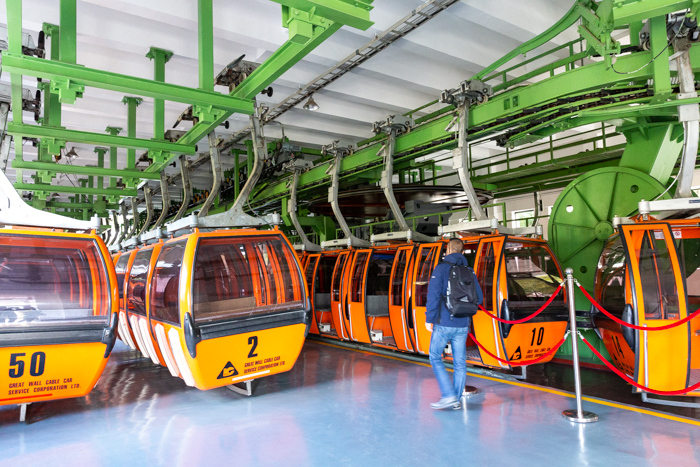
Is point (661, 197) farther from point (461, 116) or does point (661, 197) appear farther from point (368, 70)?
point (368, 70)

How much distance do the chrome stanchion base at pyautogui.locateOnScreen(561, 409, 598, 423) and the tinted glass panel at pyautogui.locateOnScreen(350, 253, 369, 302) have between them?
4.02m

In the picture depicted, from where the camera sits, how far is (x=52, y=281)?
4949 millimetres

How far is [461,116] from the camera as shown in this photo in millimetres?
6180

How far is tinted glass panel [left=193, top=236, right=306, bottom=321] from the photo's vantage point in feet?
16.5

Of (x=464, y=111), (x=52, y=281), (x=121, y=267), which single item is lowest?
(x=52, y=281)

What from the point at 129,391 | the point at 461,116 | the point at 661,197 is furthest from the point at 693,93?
the point at 129,391

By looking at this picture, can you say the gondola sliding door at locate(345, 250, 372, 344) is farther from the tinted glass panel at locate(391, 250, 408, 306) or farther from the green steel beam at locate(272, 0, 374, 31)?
the green steel beam at locate(272, 0, 374, 31)

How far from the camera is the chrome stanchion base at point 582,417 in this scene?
4.20 metres

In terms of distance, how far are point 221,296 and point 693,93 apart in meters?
5.56

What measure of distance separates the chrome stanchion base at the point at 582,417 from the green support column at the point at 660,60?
10.6 feet

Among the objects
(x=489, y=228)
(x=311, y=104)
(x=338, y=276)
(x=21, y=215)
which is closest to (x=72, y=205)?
(x=311, y=104)

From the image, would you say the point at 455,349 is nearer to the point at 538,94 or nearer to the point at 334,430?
the point at 334,430

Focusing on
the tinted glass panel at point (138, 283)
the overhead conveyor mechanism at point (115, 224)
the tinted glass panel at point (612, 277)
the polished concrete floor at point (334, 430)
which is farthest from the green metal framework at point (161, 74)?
the overhead conveyor mechanism at point (115, 224)

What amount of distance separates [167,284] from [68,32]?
130 inches
